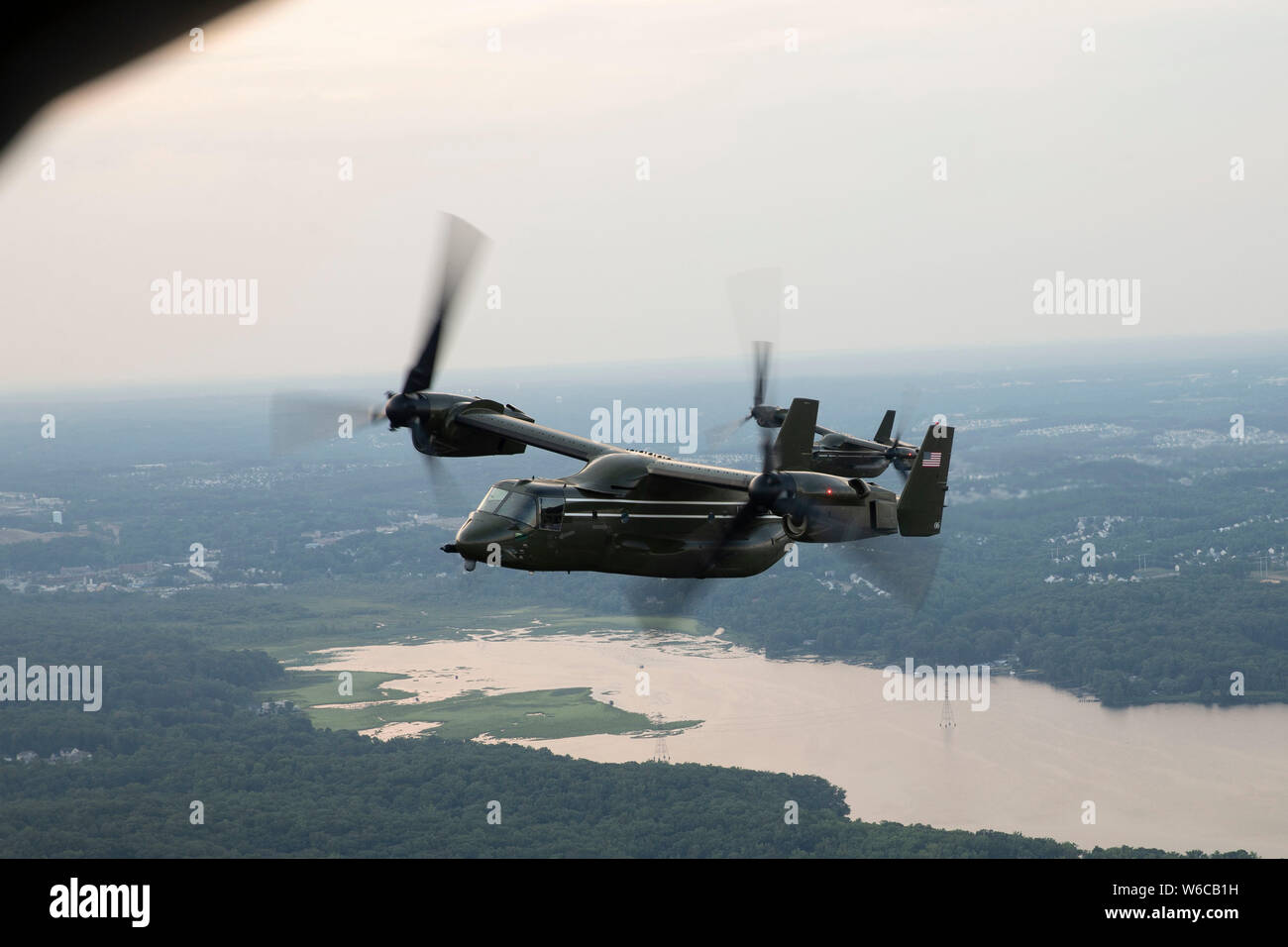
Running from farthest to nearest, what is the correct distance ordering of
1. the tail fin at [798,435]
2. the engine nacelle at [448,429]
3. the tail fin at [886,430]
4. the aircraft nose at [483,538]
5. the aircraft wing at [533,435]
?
1. the tail fin at [886,430]
2. the engine nacelle at [448,429]
3. the aircraft wing at [533,435]
4. the aircraft nose at [483,538]
5. the tail fin at [798,435]

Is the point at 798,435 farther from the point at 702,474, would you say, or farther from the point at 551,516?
the point at 551,516

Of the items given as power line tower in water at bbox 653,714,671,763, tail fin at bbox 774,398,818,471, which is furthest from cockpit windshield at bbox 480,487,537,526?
power line tower in water at bbox 653,714,671,763

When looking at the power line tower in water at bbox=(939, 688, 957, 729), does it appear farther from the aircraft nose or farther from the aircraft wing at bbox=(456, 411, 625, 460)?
the aircraft nose

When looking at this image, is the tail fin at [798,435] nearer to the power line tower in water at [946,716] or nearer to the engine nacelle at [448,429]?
the engine nacelle at [448,429]

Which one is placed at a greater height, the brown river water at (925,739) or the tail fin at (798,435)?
the tail fin at (798,435)

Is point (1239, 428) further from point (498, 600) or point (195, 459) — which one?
point (195, 459)

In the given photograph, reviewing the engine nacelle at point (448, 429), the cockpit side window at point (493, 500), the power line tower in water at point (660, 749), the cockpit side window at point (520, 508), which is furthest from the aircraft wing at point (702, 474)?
the power line tower in water at point (660, 749)
